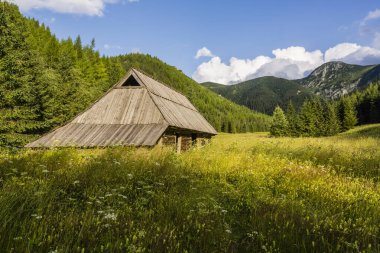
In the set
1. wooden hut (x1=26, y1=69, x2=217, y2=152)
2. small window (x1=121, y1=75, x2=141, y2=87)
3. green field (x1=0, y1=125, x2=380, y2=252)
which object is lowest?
green field (x1=0, y1=125, x2=380, y2=252)

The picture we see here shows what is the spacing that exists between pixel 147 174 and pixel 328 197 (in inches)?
172

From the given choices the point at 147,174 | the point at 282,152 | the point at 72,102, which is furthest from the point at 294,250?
the point at 72,102

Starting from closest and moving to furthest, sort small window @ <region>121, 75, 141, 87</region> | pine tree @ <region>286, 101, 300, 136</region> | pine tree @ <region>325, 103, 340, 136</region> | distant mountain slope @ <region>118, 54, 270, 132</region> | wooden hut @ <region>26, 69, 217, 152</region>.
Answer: wooden hut @ <region>26, 69, 217, 152</region> → small window @ <region>121, 75, 141, 87</region> → pine tree @ <region>325, 103, 340, 136</region> → pine tree @ <region>286, 101, 300, 136</region> → distant mountain slope @ <region>118, 54, 270, 132</region>

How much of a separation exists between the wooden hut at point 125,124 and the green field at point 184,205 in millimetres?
6333

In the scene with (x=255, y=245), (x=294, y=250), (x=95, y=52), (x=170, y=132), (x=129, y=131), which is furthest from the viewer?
(x=95, y=52)

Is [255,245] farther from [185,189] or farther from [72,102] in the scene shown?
[72,102]

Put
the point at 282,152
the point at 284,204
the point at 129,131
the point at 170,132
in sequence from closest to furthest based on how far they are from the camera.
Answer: the point at 284,204, the point at 282,152, the point at 129,131, the point at 170,132

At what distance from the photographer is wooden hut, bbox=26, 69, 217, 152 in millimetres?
16000

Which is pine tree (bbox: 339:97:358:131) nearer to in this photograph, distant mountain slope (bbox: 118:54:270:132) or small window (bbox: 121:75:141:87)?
distant mountain slope (bbox: 118:54:270:132)

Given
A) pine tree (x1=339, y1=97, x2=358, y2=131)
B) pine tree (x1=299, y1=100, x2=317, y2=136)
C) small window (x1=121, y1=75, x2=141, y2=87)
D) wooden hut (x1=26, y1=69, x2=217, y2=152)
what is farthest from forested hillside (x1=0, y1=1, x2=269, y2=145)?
pine tree (x1=339, y1=97, x2=358, y2=131)

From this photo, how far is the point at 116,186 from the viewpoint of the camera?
19.6 feet

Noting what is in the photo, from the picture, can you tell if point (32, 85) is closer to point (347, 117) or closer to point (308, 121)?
point (308, 121)

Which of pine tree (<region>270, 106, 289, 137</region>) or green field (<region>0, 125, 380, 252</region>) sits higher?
pine tree (<region>270, 106, 289, 137</region>)

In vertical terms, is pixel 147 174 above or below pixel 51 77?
below
